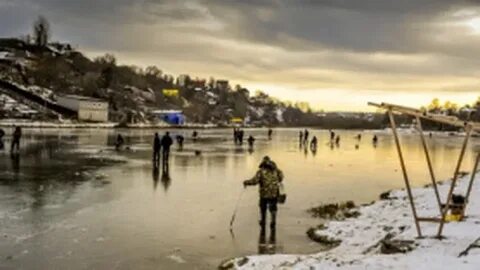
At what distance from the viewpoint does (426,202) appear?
68.1 ft

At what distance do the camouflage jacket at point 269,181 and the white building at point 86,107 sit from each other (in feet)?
402

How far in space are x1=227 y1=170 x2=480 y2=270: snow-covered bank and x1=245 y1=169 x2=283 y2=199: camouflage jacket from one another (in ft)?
5.47

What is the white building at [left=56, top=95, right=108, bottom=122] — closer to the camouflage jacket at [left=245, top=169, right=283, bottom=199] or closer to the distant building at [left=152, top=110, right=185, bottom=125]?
the distant building at [left=152, top=110, right=185, bottom=125]

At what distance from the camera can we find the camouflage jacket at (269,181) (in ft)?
56.6

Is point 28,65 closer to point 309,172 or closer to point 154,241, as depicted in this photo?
point 309,172

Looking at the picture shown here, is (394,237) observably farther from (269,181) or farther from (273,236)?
(269,181)

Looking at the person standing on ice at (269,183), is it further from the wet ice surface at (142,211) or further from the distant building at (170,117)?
the distant building at (170,117)

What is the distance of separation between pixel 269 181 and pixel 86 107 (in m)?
127

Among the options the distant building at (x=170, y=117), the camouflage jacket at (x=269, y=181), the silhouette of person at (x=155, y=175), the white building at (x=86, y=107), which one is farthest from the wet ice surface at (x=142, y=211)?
the distant building at (x=170, y=117)

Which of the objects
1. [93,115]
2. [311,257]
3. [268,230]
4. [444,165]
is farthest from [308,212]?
[93,115]

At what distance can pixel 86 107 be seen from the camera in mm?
138875

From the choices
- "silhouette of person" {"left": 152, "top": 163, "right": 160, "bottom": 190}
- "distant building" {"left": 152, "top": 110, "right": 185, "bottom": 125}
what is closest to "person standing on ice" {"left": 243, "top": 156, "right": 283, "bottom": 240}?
"silhouette of person" {"left": 152, "top": 163, "right": 160, "bottom": 190}

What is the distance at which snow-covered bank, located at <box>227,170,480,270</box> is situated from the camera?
11.1 meters

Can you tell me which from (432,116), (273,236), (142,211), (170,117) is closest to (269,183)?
(273,236)
